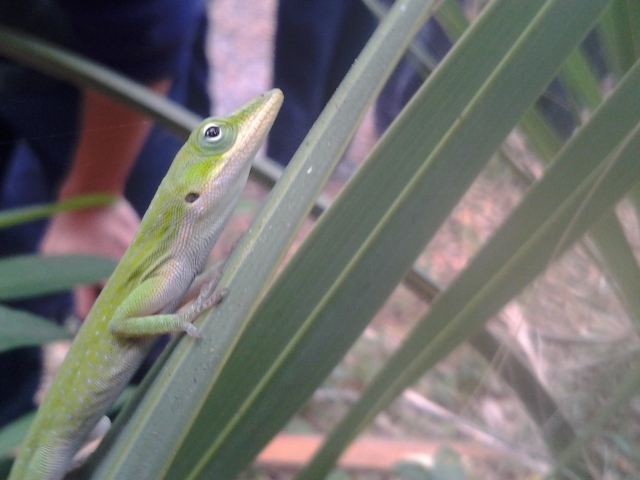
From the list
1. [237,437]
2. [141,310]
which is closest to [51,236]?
[141,310]

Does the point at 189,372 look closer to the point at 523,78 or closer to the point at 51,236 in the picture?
the point at 523,78

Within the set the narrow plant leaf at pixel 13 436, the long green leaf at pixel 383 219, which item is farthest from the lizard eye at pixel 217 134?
the narrow plant leaf at pixel 13 436

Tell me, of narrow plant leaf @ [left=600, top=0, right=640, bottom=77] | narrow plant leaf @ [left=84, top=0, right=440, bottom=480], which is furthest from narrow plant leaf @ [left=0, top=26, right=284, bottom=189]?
narrow plant leaf @ [left=600, top=0, right=640, bottom=77]

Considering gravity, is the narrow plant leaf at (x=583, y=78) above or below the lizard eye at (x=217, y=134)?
below

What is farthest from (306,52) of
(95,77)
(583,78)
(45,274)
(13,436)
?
(13,436)

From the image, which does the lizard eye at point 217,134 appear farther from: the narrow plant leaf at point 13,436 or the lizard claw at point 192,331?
the narrow plant leaf at point 13,436

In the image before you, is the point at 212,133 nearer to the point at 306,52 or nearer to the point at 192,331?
the point at 192,331
